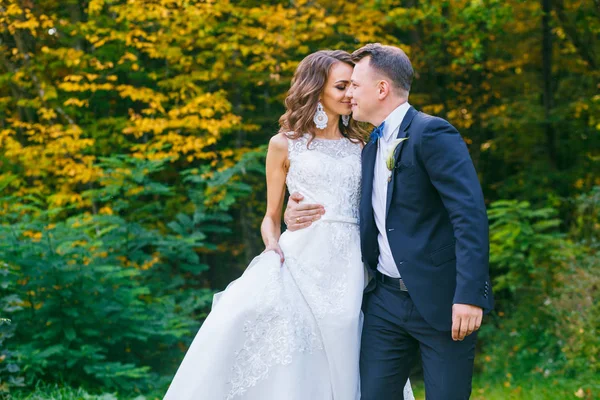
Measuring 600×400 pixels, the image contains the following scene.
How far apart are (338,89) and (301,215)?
69 centimetres

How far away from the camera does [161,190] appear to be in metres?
8.12

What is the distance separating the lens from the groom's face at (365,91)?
124 inches

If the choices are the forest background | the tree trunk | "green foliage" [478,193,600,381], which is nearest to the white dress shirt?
the forest background

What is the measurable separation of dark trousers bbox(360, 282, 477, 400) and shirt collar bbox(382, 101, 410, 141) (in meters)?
0.66

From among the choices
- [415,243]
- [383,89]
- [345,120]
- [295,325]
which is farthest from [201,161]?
[415,243]

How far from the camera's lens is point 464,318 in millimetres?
2725

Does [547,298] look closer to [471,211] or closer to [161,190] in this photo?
[161,190]

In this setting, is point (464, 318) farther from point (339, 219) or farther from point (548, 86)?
point (548, 86)

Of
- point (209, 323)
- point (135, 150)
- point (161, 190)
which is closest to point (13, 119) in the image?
point (135, 150)

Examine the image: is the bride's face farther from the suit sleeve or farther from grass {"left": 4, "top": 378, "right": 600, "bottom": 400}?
grass {"left": 4, "top": 378, "right": 600, "bottom": 400}

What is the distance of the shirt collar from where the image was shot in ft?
10.3

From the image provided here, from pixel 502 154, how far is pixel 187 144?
20.0 feet

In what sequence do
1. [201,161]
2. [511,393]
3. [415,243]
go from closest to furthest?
[415,243], [511,393], [201,161]

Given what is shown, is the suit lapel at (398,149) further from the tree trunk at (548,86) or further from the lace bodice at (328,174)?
the tree trunk at (548,86)
